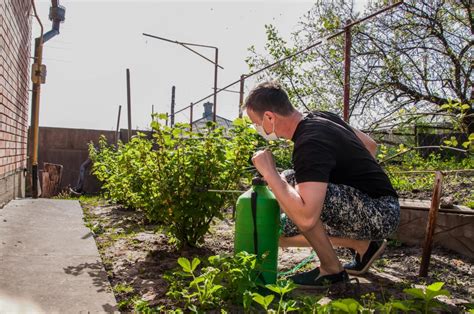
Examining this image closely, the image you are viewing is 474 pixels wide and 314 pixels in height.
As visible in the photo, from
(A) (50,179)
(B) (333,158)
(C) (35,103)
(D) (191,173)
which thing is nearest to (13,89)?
(C) (35,103)

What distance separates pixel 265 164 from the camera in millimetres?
2289

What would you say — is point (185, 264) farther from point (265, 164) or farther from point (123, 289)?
point (265, 164)

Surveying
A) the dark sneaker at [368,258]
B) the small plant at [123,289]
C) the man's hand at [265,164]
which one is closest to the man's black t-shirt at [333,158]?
the man's hand at [265,164]

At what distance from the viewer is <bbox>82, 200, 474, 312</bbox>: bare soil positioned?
7.57 feet

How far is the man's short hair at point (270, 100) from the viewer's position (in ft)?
8.13

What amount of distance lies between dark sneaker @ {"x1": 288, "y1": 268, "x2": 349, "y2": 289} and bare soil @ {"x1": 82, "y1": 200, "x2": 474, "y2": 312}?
2.9 inches

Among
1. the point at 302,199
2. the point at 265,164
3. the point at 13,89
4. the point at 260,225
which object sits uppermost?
the point at 13,89

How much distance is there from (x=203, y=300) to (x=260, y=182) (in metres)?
0.71

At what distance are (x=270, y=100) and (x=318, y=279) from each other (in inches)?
40.7

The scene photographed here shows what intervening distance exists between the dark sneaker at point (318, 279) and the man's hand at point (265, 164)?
2.06 ft

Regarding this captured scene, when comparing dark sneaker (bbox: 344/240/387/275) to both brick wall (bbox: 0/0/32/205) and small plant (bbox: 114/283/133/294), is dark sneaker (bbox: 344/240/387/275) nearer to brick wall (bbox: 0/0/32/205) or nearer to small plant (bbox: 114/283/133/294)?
small plant (bbox: 114/283/133/294)

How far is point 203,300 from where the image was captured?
189cm

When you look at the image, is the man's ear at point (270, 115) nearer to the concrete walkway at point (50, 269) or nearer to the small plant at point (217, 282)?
the small plant at point (217, 282)

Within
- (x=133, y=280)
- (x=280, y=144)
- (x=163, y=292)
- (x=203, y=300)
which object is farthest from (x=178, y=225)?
(x=280, y=144)
